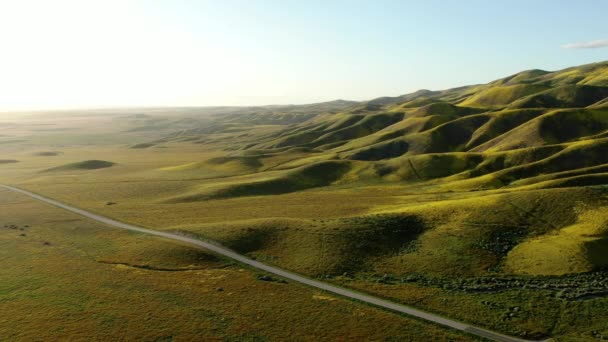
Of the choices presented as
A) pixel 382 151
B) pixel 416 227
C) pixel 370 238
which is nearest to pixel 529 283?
pixel 416 227

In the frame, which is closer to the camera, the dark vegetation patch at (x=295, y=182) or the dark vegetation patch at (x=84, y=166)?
the dark vegetation patch at (x=295, y=182)

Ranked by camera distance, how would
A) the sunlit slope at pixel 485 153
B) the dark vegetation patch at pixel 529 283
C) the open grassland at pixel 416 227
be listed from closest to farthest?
the open grassland at pixel 416 227 → the dark vegetation patch at pixel 529 283 → the sunlit slope at pixel 485 153

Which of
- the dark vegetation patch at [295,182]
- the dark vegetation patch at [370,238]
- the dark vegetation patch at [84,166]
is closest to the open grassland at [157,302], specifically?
the dark vegetation patch at [370,238]

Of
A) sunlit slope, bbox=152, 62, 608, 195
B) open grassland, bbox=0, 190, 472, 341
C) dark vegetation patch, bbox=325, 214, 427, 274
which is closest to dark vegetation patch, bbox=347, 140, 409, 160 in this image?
sunlit slope, bbox=152, 62, 608, 195

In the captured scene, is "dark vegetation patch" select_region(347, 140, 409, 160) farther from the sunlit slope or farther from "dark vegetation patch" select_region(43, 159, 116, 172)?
"dark vegetation patch" select_region(43, 159, 116, 172)

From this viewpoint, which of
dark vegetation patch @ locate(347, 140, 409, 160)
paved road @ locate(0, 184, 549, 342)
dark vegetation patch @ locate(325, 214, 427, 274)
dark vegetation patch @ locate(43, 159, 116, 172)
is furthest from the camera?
dark vegetation patch @ locate(43, 159, 116, 172)

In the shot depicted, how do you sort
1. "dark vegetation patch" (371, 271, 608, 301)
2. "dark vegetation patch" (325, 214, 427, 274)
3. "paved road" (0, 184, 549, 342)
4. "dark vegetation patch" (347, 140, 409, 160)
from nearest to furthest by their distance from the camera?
"paved road" (0, 184, 549, 342), "dark vegetation patch" (371, 271, 608, 301), "dark vegetation patch" (325, 214, 427, 274), "dark vegetation patch" (347, 140, 409, 160)

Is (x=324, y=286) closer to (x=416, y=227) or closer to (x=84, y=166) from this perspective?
(x=416, y=227)

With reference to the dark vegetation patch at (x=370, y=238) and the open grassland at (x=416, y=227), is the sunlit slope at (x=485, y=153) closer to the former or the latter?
the open grassland at (x=416, y=227)

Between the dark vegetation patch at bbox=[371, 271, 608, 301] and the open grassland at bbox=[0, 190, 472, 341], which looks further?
the dark vegetation patch at bbox=[371, 271, 608, 301]

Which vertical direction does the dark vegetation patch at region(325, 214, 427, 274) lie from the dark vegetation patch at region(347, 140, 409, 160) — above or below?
below

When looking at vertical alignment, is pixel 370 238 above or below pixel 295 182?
below

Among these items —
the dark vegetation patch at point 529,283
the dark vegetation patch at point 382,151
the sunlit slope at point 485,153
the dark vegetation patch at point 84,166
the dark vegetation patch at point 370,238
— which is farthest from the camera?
the dark vegetation patch at point 84,166
